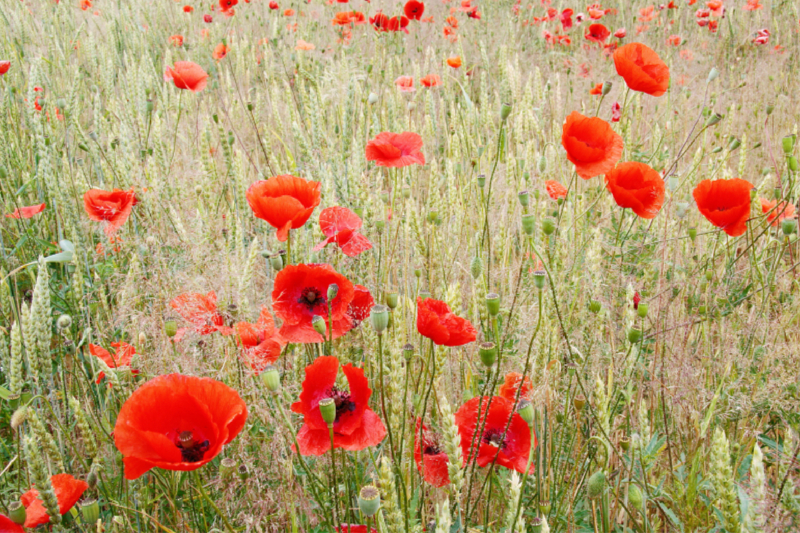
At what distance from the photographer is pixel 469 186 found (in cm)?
211

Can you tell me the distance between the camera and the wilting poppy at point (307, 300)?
39.0 inches

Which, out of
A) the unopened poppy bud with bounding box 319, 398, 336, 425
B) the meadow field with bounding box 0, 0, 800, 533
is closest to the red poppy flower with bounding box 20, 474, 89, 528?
the meadow field with bounding box 0, 0, 800, 533

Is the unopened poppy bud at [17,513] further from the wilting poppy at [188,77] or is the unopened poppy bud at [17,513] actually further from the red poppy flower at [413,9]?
the red poppy flower at [413,9]

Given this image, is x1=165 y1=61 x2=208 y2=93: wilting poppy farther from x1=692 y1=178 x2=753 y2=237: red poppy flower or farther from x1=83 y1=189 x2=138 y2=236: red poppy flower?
x1=692 y1=178 x2=753 y2=237: red poppy flower

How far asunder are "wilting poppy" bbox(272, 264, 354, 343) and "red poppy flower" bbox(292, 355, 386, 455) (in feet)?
0.21

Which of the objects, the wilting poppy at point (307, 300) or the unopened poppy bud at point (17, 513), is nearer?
the unopened poppy bud at point (17, 513)

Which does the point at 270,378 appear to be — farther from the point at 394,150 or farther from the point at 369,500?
the point at 394,150

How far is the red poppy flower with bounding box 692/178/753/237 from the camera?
1413 mm

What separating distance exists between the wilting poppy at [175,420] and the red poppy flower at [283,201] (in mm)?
350

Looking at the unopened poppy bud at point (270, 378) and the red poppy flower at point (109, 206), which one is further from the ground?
the unopened poppy bud at point (270, 378)

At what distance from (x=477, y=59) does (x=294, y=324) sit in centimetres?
434

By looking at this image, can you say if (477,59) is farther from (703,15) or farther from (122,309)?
(122,309)

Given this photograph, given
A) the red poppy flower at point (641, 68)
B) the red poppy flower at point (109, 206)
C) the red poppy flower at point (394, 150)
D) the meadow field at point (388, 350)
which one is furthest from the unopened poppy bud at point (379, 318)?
the red poppy flower at point (641, 68)

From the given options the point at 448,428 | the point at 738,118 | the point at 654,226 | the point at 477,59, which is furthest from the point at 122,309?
the point at 477,59
